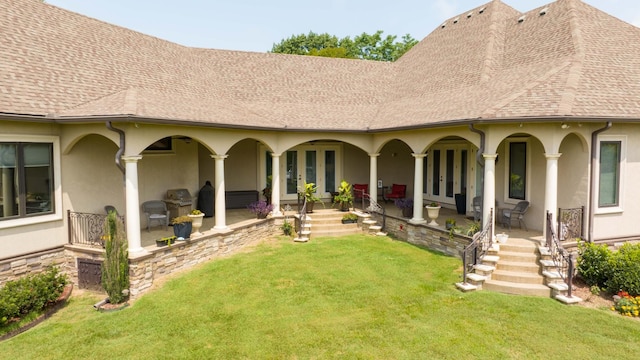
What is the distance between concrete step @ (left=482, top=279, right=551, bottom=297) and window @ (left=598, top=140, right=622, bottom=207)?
339 centimetres

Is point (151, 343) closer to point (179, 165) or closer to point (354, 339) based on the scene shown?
point (354, 339)

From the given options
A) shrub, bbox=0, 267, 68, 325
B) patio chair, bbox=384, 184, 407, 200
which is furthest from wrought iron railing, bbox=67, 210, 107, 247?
patio chair, bbox=384, 184, 407, 200

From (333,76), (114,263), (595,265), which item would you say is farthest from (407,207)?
(114,263)

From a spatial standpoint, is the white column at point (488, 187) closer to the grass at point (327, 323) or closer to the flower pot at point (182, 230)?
the grass at point (327, 323)

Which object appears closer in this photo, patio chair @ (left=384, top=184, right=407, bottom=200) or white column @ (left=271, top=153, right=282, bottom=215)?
white column @ (left=271, top=153, right=282, bottom=215)

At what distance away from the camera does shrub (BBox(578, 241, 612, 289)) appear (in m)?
8.53

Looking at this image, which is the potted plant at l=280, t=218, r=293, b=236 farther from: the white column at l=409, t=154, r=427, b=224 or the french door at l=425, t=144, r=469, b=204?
the french door at l=425, t=144, r=469, b=204

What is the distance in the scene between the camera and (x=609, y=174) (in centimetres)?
1013

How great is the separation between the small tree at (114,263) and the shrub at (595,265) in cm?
1049

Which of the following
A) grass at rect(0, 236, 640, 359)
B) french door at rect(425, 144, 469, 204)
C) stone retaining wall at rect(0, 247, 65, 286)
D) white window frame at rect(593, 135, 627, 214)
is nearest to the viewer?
grass at rect(0, 236, 640, 359)

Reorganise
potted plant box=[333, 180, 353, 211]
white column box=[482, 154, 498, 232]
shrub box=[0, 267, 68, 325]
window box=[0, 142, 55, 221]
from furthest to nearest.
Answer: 1. potted plant box=[333, 180, 353, 211]
2. white column box=[482, 154, 498, 232]
3. window box=[0, 142, 55, 221]
4. shrub box=[0, 267, 68, 325]

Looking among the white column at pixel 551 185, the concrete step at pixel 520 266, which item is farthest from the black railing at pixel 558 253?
the concrete step at pixel 520 266

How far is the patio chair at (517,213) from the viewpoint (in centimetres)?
1102

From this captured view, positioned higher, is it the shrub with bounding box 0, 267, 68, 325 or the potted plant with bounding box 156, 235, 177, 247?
the potted plant with bounding box 156, 235, 177, 247
